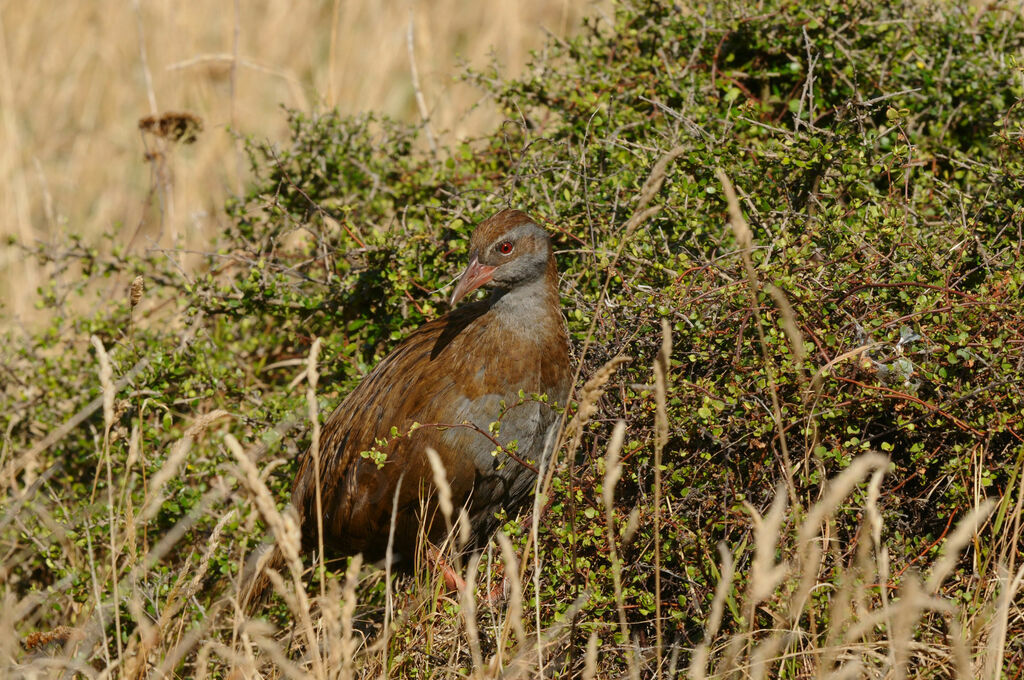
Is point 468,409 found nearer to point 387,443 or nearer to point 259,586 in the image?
point 387,443

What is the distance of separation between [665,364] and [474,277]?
47.1 inches

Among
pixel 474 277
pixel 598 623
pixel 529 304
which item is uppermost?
pixel 474 277

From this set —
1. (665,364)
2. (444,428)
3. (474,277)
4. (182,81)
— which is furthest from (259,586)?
(182,81)

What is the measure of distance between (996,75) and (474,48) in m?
5.02

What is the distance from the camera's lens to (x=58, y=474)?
4.68 m

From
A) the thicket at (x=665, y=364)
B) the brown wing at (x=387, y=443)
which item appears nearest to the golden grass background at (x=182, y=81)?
the thicket at (x=665, y=364)

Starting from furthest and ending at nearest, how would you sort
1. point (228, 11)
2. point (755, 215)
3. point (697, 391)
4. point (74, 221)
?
point (228, 11)
point (74, 221)
point (755, 215)
point (697, 391)

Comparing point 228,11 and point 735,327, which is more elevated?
point 228,11

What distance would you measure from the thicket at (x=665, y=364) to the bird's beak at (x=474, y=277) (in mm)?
415

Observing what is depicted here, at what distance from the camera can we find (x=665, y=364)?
258 cm

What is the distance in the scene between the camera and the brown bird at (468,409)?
11.8 ft

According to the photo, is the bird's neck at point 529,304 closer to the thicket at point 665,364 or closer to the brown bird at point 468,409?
the brown bird at point 468,409

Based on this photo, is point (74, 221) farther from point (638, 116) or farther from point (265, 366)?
point (638, 116)

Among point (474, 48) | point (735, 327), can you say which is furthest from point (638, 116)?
point (474, 48)
